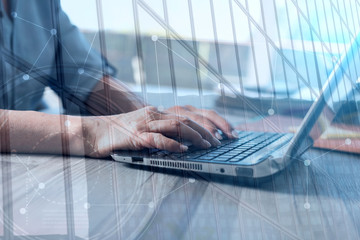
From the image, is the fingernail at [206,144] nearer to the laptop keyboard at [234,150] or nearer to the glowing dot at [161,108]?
the laptop keyboard at [234,150]

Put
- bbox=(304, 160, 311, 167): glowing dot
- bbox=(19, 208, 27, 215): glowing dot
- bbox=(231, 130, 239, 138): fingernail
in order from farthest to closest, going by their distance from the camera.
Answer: bbox=(304, 160, 311, 167): glowing dot < bbox=(231, 130, 239, 138): fingernail < bbox=(19, 208, 27, 215): glowing dot

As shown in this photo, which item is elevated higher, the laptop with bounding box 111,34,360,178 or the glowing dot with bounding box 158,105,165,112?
the glowing dot with bounding box 158,105,165,112

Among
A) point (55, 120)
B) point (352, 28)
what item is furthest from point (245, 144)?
point (352, 28)

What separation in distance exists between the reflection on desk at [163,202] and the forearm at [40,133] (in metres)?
0.02

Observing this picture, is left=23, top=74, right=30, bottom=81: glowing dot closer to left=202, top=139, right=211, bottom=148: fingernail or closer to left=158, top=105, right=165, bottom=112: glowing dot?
left=158, top=105, right=165, bottom=112: glowing dot

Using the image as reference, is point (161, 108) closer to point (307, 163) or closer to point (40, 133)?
point (40, 133)

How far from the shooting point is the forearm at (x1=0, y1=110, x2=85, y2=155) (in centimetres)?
84

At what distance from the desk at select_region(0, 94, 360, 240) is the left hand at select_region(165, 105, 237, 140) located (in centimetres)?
13

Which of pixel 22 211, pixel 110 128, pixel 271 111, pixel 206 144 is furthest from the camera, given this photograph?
pixel 271 111

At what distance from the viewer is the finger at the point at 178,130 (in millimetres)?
984

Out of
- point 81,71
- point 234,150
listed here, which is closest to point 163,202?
point 234,150

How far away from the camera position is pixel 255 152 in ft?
3.62

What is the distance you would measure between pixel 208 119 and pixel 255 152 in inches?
6.6

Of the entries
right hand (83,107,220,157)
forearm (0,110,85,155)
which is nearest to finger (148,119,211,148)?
right hand (83,107,220,157)
